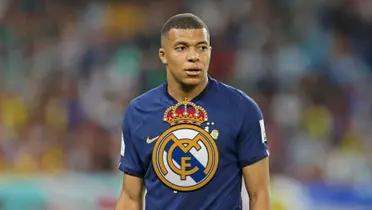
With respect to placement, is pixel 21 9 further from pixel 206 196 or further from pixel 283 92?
pixel 206 196

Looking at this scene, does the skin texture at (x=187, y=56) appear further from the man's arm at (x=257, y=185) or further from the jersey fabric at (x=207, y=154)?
the man's arm at (x=257, y=185)

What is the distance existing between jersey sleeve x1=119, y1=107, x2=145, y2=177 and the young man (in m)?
0.04

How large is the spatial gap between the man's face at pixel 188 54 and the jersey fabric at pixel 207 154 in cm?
16

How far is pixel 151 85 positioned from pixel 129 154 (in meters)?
6.22

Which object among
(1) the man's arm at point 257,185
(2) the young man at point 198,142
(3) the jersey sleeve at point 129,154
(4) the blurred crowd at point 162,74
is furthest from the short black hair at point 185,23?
(4) the blurred crowd at point 162,74

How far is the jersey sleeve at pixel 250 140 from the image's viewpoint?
4641mm

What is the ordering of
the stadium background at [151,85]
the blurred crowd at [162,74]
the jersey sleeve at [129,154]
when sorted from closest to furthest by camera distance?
the jersey sleeve at [129,154], the stadium background at [151,85], the blurred crowd at [162,74]

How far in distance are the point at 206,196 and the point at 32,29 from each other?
7.92m

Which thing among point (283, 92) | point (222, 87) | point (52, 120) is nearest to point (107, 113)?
point (52, 120)

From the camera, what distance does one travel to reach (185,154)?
4.62 m

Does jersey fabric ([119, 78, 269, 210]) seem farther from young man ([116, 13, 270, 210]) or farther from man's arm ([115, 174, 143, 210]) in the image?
man's arm ([115, 174, 143, 210])

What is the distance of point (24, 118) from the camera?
10938mm

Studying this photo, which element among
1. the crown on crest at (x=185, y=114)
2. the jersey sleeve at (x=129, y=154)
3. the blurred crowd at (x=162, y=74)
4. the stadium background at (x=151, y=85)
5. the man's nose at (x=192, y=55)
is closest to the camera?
the man's nose at (x=192, y=55)

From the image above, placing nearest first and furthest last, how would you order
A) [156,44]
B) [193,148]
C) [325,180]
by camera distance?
[193,148], [325,180], [156,44]
